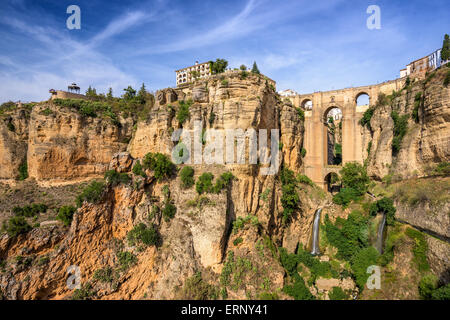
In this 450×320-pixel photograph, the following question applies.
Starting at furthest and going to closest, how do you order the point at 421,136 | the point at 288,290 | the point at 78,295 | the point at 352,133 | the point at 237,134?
the point at 352,133 < the point at 421,136 < the point at 237,134 < the point at 288,290 < the point at 78,295

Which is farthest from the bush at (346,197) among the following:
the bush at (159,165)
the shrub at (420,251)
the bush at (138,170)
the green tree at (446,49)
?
the bush at (138,170)

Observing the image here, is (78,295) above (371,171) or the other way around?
the other way around

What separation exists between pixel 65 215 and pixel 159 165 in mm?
7126

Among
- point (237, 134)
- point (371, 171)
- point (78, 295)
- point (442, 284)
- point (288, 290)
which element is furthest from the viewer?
point (371, 171)

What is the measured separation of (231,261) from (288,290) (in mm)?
4509

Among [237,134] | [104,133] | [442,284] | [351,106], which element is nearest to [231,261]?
[237,134]

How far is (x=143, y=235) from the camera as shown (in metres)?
18.2

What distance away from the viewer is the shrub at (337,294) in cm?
1894

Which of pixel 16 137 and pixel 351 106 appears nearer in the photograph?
pixel 16 137

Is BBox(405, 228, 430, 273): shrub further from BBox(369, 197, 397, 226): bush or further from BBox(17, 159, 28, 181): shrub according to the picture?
BBox(17, 159, 28, 181): shrub

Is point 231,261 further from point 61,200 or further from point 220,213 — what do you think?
point 61,200

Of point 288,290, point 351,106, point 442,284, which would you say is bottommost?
point 288,290

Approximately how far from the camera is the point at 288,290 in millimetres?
18031

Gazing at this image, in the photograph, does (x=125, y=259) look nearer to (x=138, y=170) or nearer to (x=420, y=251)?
(x=138, y=170)
